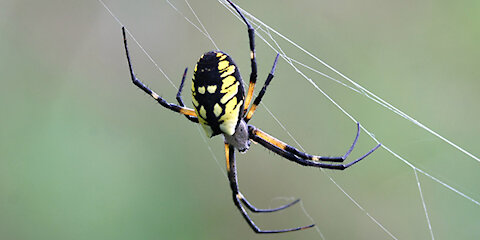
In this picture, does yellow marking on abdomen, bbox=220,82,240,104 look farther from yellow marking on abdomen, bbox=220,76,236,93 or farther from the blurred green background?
the blurred green background

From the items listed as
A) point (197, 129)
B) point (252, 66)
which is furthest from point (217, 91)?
point (197, 129)

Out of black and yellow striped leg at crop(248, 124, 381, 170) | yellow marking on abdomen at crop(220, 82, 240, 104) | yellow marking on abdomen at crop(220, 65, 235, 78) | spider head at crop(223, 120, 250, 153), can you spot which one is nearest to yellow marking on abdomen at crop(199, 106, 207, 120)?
yellow marking on abdomen at crop(220, 82, 240, 104)

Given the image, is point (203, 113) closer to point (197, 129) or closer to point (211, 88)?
point (211, 88)

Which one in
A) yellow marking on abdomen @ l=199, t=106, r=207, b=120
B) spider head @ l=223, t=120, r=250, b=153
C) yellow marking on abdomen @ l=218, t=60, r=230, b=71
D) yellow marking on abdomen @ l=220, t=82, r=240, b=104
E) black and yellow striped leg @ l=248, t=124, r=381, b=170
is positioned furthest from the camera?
spider head @ l=223, t=120, r=250, b=153

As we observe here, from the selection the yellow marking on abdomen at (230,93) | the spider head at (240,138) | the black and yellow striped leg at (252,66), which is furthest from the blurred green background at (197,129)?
the yellow marking on abdomen at (230,93)

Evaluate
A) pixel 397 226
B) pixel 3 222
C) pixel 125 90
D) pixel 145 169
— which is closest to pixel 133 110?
pixel 125 90

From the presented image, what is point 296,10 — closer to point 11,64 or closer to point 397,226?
point 397,226
